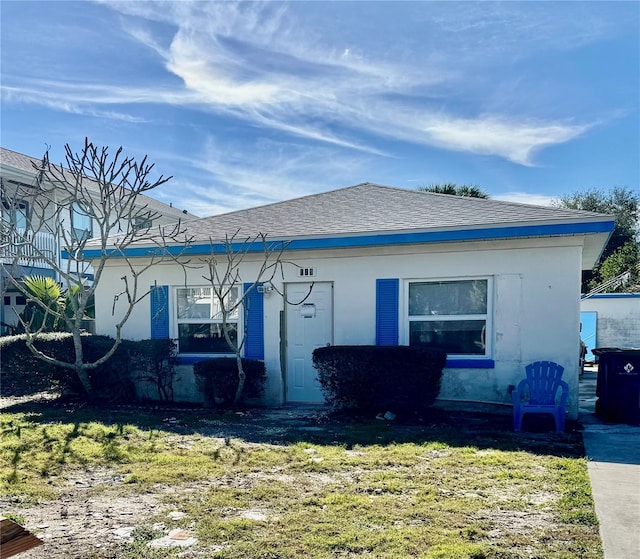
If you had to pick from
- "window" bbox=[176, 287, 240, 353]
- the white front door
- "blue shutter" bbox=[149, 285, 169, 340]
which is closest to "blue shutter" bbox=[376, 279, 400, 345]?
the white front door

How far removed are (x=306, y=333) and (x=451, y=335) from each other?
2.62m

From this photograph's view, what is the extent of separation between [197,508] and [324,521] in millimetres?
1066

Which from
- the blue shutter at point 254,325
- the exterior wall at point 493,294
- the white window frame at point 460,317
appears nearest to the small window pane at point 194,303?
the blue shutter at point 254,325

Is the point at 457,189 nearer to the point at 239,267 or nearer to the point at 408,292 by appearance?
the point at 408,292

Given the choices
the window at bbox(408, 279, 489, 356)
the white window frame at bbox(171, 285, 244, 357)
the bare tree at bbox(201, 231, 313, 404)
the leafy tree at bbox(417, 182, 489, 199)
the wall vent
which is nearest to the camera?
the window at bbox(408, 279, 489, 356)

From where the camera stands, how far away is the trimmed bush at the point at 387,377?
789 centimetres

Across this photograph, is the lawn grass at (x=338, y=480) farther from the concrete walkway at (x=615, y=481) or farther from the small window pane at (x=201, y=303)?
the small window pane at (x=201, y=303)

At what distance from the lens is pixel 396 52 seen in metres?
10.2

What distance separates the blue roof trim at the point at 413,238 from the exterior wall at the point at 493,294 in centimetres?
28

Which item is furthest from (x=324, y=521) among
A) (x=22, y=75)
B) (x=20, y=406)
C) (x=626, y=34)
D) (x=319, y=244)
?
(x=22, y=75)

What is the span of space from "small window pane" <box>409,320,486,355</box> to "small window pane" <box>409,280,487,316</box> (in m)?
0.18

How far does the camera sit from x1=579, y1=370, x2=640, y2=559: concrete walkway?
347 centimetres

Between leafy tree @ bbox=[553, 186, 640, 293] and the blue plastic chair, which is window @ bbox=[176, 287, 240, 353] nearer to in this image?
the blue plastic chair

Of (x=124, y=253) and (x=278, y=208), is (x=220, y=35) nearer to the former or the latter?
(x=278, y=208)
